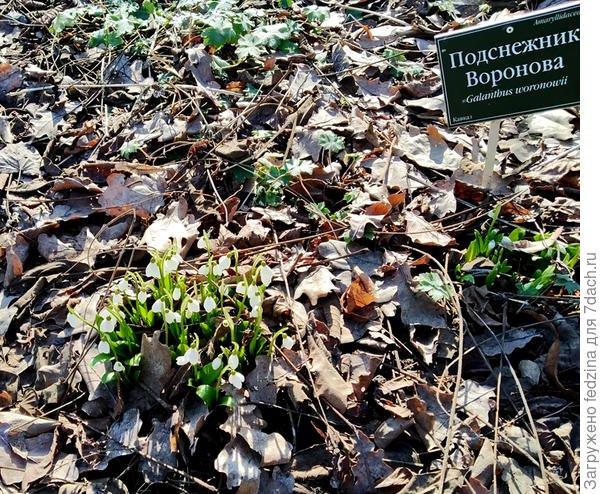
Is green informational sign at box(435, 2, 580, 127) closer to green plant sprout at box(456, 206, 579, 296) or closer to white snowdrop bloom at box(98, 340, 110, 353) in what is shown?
green plant sprout at box(456, 206, 579, 296)

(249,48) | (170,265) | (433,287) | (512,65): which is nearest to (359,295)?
(433,287)

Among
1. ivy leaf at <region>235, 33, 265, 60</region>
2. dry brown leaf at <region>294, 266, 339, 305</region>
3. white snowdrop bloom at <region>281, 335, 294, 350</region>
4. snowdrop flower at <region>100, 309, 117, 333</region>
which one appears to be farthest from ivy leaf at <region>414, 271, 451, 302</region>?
ivy leaf at <region>235, 33, 265, 60</region>

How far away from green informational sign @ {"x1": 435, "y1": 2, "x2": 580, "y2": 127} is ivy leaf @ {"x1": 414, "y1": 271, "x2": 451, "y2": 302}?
68 centimetres

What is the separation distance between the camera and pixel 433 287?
2.39 meters

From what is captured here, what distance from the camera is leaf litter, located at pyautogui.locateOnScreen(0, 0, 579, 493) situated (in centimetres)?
208

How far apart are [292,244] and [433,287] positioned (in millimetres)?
647

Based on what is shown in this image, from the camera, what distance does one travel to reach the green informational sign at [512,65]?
2332mm

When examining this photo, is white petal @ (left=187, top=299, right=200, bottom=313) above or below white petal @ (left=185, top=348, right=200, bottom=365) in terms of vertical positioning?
above

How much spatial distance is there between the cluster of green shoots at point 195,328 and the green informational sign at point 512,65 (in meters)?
1.12

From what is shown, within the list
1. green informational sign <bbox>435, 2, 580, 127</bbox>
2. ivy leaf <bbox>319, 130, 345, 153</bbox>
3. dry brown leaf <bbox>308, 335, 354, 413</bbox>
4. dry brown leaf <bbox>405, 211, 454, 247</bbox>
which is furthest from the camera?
ivy leaf <bbox>319, 130, 345, 153</bbox>

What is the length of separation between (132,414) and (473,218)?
5.44 feet

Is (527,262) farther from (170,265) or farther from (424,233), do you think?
(170,265)

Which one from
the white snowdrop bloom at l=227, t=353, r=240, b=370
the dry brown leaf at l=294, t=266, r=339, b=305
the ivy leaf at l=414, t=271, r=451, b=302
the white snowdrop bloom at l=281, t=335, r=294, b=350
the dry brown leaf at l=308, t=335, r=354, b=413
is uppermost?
the white snowdrop bloom at l=227, t=353, r=240, b=370

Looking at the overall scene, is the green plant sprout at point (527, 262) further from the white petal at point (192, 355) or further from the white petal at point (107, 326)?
the white petal at point (107, 326)
